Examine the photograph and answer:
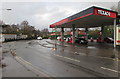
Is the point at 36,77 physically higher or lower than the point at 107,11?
lower

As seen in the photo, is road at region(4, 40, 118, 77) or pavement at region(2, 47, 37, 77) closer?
pavement at region(2, 47, 37, 77)

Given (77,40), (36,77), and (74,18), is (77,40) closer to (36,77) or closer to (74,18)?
(74,18)

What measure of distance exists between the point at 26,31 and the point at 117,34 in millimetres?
51328

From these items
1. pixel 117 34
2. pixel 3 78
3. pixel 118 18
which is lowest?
pixel 3 78

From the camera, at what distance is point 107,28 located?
4356cm

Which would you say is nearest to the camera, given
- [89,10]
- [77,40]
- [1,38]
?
[89,10]

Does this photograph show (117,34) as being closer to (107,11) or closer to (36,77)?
(107,11)

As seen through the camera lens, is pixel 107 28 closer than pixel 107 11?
No

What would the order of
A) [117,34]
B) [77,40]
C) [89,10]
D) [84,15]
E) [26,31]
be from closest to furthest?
1. [89,10]
2. [84,15]
3. [117,34]
4. [77,40]
5. [26,31]

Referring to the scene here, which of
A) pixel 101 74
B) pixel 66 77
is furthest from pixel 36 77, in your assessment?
pixel 101 74

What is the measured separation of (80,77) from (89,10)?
12289 millimetres

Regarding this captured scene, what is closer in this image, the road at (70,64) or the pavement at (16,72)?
the pavement at (16,72)

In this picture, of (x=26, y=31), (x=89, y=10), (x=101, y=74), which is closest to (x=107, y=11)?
(x=89, y=10)

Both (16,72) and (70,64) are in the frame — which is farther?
(70,64)
